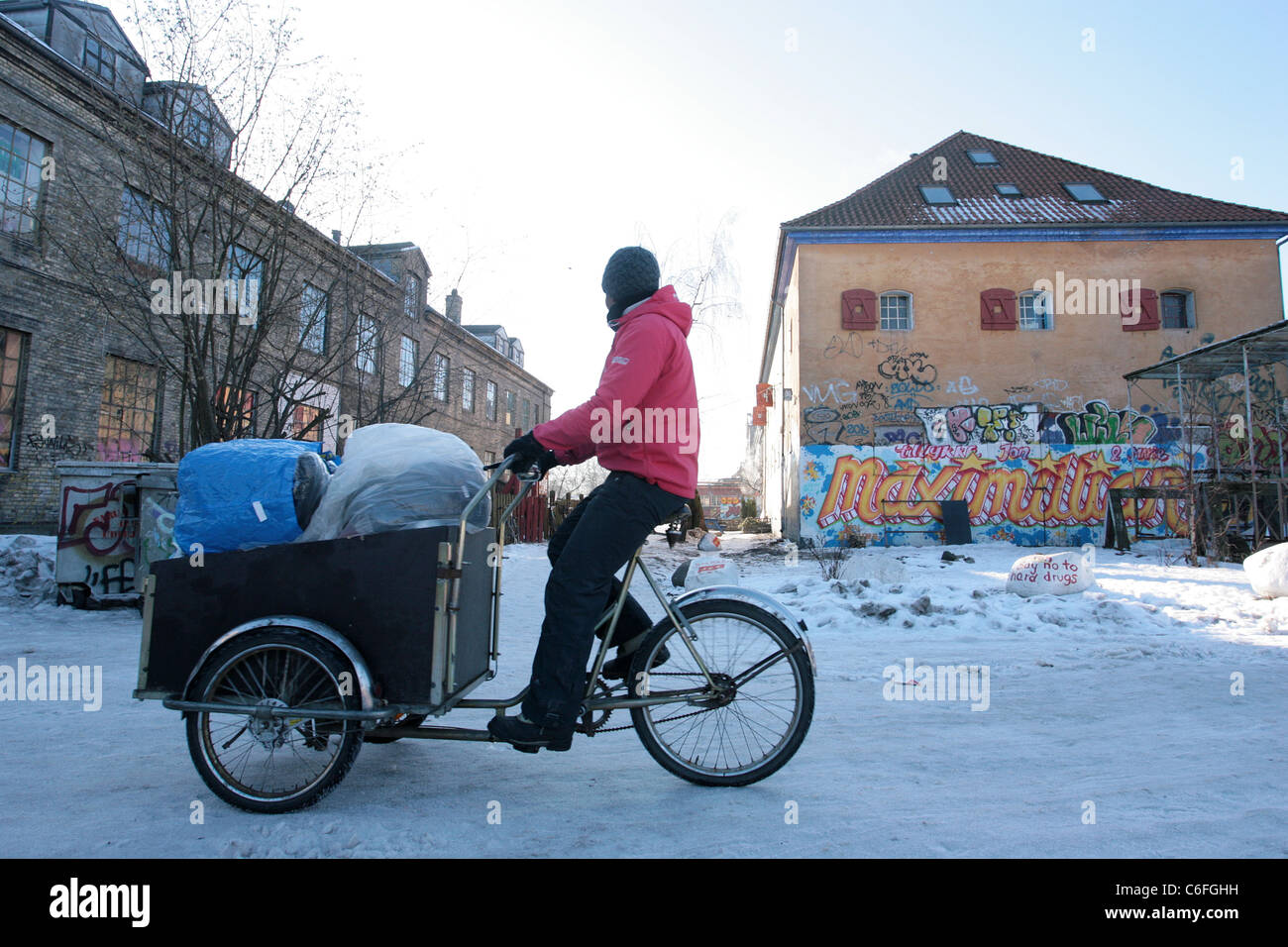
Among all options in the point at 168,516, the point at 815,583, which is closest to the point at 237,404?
the point at 168,516

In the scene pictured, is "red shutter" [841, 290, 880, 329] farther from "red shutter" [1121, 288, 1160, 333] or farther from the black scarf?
the black scarf

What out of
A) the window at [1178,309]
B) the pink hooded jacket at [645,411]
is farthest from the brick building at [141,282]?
the window at [1178,309]

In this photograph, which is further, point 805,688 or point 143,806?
point 805,688

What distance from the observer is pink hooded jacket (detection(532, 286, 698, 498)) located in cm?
268

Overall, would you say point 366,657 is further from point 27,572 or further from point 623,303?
point 27,572

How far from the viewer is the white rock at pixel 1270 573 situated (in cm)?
745

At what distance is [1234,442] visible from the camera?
15695mm

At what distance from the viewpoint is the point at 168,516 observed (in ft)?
26.9

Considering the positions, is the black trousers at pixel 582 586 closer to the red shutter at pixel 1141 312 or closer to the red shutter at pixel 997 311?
the red shutter at pixel 997 311

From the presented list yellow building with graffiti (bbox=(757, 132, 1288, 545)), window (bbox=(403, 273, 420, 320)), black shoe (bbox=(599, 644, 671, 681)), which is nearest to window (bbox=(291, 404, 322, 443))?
window (bbox=(403, 273, 420, 320))
